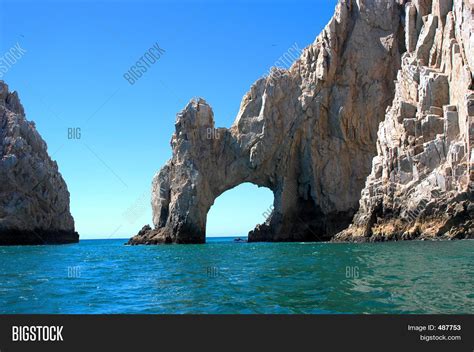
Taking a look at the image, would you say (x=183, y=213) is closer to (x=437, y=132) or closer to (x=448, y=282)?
(x=437, y=132)

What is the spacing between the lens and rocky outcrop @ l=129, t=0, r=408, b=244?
71312 millimetres

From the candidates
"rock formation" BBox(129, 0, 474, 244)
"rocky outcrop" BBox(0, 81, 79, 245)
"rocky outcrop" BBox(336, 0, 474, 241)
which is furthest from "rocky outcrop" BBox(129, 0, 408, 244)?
"rocky outcrop" BBox(0, 81, 79, 245)

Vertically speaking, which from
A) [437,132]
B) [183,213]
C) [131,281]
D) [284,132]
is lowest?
[131,281]

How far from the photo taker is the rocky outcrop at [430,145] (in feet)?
147

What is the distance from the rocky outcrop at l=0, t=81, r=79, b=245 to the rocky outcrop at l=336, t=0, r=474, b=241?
48.0 m

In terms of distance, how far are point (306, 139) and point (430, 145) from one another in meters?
26.3

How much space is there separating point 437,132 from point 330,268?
103ft

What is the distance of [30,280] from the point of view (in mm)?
22438

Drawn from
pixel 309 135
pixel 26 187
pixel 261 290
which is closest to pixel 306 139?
pixel 309 135

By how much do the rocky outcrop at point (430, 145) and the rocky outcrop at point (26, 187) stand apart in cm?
4798

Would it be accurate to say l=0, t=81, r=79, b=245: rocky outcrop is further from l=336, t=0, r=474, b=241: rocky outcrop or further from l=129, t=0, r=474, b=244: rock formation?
l=336, t=0, r=474, b=241: rocky outcrop

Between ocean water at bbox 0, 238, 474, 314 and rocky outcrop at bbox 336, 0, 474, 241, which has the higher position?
rocky outcrop at bbox 336, 0, 474, 241

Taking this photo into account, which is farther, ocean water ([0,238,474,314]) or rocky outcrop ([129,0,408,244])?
rocky outcrop ([129,0,408,244])
